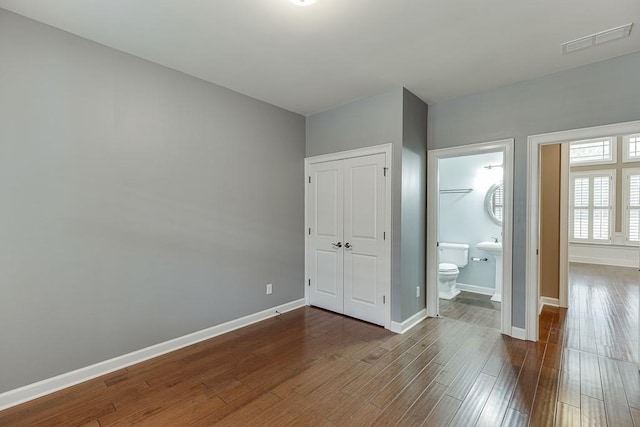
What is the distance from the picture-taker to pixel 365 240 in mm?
3506

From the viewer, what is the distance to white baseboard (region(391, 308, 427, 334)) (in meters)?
3.19

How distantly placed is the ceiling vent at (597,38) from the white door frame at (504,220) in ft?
3.00

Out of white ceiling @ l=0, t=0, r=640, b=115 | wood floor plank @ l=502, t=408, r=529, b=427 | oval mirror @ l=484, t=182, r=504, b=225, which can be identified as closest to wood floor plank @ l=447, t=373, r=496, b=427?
wood floor plank @ l=502, t=408, r=529, b=427

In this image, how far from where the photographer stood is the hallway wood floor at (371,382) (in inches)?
74.1

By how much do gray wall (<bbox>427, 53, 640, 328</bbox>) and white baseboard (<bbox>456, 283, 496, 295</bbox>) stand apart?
173 centimetres

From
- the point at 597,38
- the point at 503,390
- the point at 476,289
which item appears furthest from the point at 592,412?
the point at 476,289

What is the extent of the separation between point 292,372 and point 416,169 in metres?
2.59

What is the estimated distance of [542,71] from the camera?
2791mm

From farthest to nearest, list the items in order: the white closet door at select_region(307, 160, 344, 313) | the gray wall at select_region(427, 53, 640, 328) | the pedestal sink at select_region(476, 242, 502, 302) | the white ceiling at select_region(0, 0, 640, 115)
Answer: the pedestal sink at select_region(476, 242, 502, 302) < the white closet door at select_region(307, 160, 344, 313) < the gray wall at select_region(427, 53, 640, 328) < the white ceiling at select_region(0, 0, 640, 115)

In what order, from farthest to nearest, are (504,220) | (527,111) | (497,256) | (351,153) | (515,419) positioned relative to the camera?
(497,256) → (351,153) → (504,220) → (527,111) → (515,419)

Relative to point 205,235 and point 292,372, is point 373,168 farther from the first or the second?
point 292,372

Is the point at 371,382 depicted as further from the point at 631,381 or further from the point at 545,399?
the point at 631,381

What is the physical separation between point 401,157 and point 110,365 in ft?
11.1

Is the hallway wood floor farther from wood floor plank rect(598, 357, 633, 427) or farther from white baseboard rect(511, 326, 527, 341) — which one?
white baseboard rect(511, 326, 527, 341)
